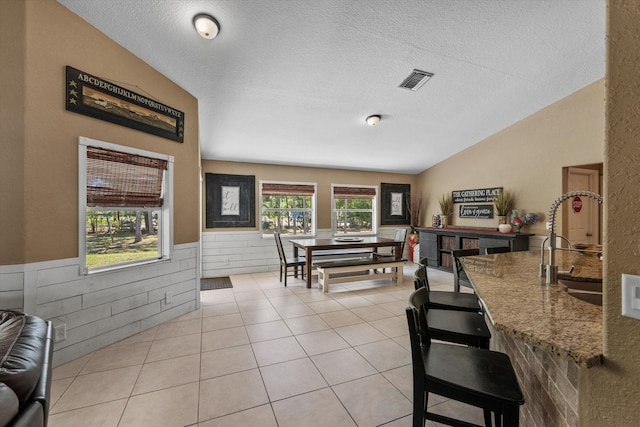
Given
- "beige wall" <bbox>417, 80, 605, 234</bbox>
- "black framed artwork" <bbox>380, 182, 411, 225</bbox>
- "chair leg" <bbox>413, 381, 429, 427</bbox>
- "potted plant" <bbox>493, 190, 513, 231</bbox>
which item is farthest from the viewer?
"black framed artwork" <bbox>380, 182, 411, 225</bbox>

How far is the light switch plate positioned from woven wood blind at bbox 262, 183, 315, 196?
5.50 m

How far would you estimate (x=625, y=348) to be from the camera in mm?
734

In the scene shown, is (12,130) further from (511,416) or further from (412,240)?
(412,240)

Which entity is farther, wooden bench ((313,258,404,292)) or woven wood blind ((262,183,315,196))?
woven wood blind ((262,183,315,196))

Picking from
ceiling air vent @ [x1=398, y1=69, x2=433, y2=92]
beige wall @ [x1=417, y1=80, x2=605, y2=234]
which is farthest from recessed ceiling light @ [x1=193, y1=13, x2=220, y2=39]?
beige wall @ [x1=417, y1=80, x2=605, y2=234]

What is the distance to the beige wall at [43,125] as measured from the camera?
203cm

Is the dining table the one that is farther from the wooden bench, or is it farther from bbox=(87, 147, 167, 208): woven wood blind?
bbox=(87, 147, 167, 208): woven wood blind

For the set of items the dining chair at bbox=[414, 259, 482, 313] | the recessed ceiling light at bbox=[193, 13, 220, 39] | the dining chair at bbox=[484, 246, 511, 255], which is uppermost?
the recessed ceiling light at bbox=[193, 13, 220, 39]

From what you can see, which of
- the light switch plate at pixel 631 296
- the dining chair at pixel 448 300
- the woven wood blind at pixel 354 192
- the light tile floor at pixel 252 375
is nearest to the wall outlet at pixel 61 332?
the light tile floor at pixel 252 375

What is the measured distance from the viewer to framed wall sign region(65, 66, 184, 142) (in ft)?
7.65

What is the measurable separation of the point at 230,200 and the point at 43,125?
3481 millimetres

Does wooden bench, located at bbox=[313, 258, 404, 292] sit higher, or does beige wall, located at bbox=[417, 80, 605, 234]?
beige wall, located at bbox=[417, 80, 605, 234]

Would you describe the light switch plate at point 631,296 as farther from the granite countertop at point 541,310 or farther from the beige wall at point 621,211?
the granite countertop at point 541,310

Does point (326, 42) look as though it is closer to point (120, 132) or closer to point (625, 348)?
point (120, 132)
